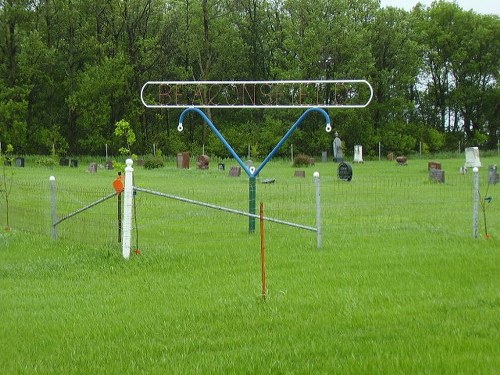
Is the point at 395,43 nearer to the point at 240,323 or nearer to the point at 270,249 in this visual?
the point at 270,249

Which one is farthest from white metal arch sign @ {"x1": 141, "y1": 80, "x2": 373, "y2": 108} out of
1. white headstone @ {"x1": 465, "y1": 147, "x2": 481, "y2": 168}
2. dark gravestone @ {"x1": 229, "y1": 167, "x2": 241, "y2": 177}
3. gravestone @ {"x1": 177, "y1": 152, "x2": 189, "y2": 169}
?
white headstone @ {"x1": 465, "y1": 147, "x2": 481, "y2": 168}

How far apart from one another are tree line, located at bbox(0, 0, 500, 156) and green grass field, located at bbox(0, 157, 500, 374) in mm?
40741

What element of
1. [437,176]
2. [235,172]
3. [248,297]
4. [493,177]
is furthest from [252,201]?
[235,172]

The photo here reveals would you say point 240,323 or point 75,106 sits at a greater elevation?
point 75,106

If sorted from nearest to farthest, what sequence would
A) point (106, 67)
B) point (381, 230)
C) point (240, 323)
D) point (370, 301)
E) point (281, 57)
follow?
point (240, 323) → point (370, 301) → point (381, 230) → point (106, 67) → point (281, 57)

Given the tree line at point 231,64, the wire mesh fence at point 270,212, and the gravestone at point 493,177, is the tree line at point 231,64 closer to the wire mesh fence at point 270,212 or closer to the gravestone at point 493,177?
the gravestone at point 493,177

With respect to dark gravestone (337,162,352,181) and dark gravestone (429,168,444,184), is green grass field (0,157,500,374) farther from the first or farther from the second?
dark gravestone (337,162,352,181)

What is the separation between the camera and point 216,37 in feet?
203

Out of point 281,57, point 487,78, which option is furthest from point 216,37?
point 487,78

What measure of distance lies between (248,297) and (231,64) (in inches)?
2242

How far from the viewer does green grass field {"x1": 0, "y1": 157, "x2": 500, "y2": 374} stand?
241 inches

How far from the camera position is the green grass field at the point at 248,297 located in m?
6.12

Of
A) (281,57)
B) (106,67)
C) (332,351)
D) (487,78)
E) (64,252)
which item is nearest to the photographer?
Result: (332,351)

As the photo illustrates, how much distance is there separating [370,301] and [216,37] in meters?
55.2
